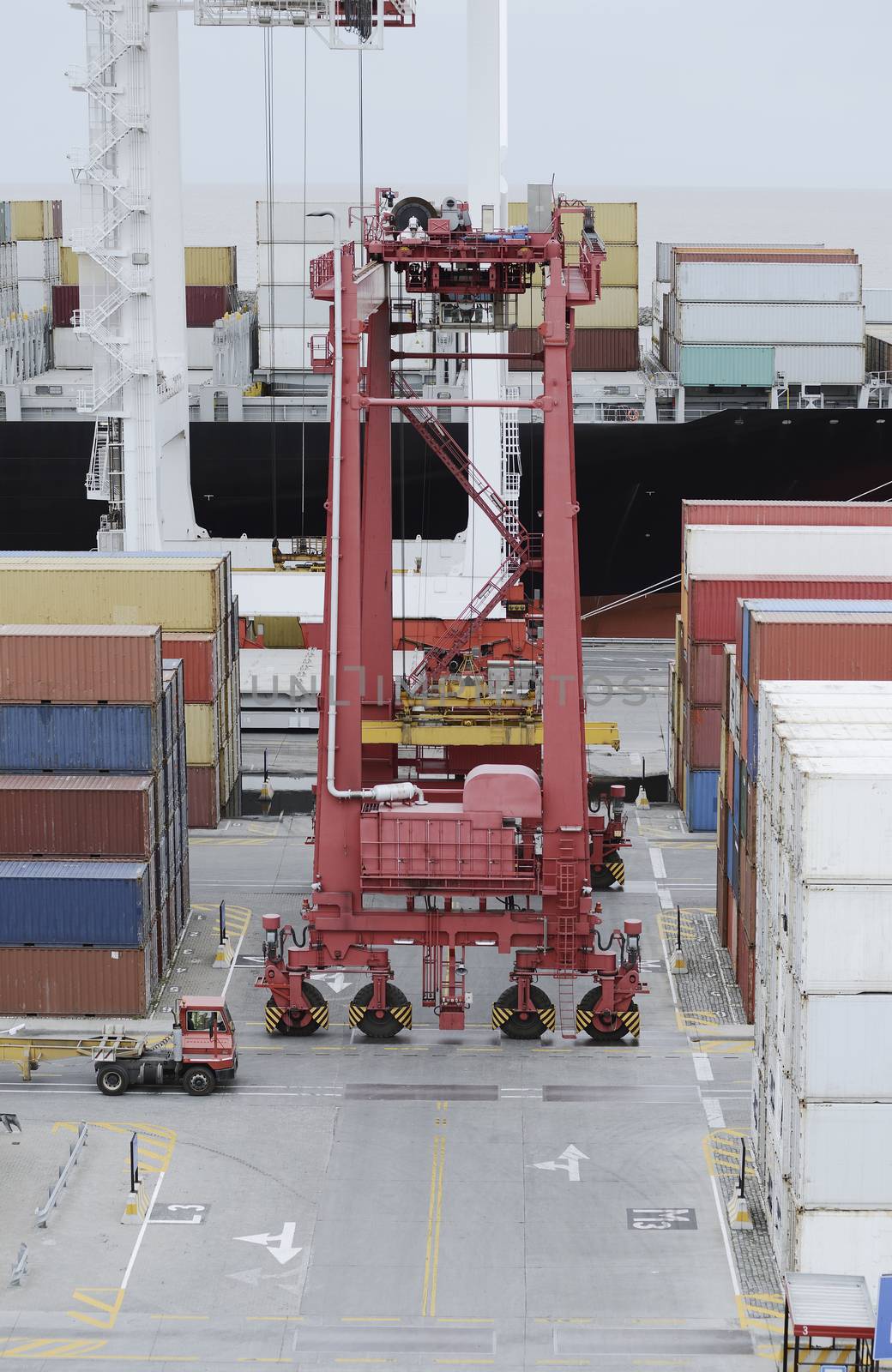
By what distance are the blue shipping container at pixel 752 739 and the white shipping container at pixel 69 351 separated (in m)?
57.8

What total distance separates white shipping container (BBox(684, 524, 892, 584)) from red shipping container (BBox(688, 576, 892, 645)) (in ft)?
1.84


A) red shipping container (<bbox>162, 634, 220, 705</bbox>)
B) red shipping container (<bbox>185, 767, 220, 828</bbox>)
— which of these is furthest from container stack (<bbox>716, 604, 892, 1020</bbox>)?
red shipping container (<bbox>185, 767, 220, 828</bbox>)

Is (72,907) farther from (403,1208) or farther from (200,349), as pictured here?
(200,349)

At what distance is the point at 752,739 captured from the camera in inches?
1500

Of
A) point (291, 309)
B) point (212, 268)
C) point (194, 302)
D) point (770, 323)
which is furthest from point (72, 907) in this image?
point (212, 268)

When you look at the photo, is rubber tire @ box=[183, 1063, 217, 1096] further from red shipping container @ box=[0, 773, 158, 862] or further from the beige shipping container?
the beige shipping container

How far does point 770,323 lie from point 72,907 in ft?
149

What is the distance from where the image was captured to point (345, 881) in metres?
38.5

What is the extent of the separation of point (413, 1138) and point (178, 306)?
35059mm

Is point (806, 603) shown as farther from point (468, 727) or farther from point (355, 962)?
point (355, 962)

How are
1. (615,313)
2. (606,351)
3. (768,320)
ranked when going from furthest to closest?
(606,351)
(615,313)
(768,320)

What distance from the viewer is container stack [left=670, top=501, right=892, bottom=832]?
162 ft

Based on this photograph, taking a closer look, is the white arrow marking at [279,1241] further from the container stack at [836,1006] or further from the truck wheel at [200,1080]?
the container stack at [836,1006]

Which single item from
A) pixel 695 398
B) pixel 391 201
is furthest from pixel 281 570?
pixel 391 201
